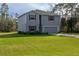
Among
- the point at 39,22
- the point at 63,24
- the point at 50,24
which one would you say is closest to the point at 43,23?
the point at 39,22

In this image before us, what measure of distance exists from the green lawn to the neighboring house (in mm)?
891

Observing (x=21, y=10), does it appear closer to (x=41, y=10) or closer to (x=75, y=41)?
(x=41, y=10)

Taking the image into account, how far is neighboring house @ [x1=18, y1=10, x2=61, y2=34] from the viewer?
1373 centimetres

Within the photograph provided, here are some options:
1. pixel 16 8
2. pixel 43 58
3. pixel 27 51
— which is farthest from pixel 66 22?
pixel 43 58

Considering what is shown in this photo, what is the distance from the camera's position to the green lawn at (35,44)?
9828mm

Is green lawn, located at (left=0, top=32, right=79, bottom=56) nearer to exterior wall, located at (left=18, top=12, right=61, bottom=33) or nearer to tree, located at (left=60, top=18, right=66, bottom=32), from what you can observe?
exterior wall, located at (left=18, top=12, right=61, bottom=33)

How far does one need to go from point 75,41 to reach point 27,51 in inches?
135

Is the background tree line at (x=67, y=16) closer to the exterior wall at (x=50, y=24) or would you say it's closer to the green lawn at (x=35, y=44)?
the exterior wall at (x=50, y=24)

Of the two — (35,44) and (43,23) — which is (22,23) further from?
(35,44)

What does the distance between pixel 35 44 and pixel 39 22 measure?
3598 millimetres

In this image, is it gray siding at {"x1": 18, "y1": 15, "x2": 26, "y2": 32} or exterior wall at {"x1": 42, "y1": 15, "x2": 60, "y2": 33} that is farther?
gray siding at {"x1": 18, "y1": 15, "x2": 26, "y2": 32}

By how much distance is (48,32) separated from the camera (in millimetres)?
13594

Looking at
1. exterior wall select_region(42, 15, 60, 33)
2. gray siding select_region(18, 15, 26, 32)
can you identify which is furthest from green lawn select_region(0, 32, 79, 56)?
exterior wall select_region(42, 15, 60, 33)

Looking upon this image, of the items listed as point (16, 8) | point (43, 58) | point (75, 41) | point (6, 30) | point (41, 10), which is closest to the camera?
point (43, 58)
